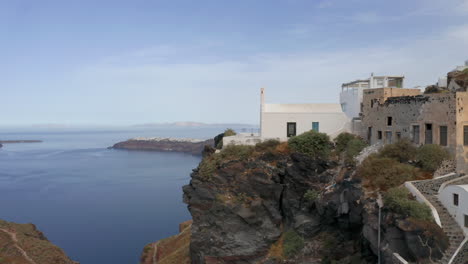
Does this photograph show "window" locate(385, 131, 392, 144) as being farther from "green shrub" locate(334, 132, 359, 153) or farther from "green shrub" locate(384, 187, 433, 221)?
"green shrub" locate(384, 187, 433, 221)

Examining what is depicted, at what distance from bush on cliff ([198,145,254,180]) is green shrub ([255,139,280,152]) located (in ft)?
1.83

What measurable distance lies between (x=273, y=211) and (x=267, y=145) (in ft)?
17.5

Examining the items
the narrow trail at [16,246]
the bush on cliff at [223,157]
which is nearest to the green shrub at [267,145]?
the bush on cliff at [223,157]

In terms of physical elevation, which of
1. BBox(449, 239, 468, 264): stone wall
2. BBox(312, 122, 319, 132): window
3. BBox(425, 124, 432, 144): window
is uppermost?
BBox(312, 122, 319, 132): window

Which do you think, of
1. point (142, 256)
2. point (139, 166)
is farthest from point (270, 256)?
point (139, 166)

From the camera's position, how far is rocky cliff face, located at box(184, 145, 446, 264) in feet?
75.2

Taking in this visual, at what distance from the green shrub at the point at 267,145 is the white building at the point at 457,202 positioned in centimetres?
1327

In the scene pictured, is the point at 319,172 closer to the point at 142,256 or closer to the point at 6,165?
the point at 142,256

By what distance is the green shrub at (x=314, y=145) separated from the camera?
2678cm

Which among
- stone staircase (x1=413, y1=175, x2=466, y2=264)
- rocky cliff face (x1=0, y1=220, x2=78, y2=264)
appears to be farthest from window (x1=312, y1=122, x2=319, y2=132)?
rocky cliff face (x1=0, y1=220, x2=78, y2=264)

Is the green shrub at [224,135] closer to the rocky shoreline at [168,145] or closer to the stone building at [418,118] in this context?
the stone building at [418,118]

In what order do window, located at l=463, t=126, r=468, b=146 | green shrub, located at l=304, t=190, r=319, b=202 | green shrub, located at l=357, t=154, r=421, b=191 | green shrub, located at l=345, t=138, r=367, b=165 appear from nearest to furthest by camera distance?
green shrub, located at l=357, t=154, r=421, b=191 → window, located at l=463, t=126, r=468, b=146 → green shrub, located at l=304, t=190, r=319, b=202 → green shrub, located at l=345, t=138, r=367, b=165

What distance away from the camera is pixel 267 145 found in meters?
28.9

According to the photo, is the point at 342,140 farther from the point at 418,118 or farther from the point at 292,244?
the point at 292,244
